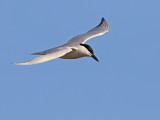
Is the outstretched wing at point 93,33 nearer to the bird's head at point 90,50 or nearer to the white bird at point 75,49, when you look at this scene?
the white bird at point 75,49

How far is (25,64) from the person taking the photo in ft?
31.1

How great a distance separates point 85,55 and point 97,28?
2875 mm

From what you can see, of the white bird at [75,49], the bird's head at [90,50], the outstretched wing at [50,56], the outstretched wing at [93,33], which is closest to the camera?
the outstretched wing at [50,56]

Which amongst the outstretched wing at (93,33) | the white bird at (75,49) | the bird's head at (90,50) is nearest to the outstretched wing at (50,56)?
the white bird at (75,49)

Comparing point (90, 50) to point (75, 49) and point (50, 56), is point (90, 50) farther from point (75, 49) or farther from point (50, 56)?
point (50, 56)

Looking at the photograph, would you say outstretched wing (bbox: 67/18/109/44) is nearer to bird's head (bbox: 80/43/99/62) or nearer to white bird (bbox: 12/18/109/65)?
white bird (bbox: 12/18/109/65)

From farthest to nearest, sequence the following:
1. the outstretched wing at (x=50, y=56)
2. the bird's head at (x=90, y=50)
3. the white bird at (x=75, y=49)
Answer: the bird's head at (x=90, y=50)
the white bird at (x=75, y=49)
the outstretched wing at (x=50, y=56)

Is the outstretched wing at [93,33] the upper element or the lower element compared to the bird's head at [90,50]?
upper

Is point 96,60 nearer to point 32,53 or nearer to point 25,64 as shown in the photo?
point 32,53

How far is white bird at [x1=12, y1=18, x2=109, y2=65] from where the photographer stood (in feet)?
33.7

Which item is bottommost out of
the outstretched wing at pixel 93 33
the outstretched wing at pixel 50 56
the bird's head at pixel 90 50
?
the outstretched wing at pixel 50 56

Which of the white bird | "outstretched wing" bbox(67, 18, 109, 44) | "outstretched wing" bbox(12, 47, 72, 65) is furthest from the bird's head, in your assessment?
"outstretched wing" bbox(12, 47, 72, 65)

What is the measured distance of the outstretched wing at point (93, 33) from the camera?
1388 cm

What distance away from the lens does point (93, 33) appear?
14.7 metres
